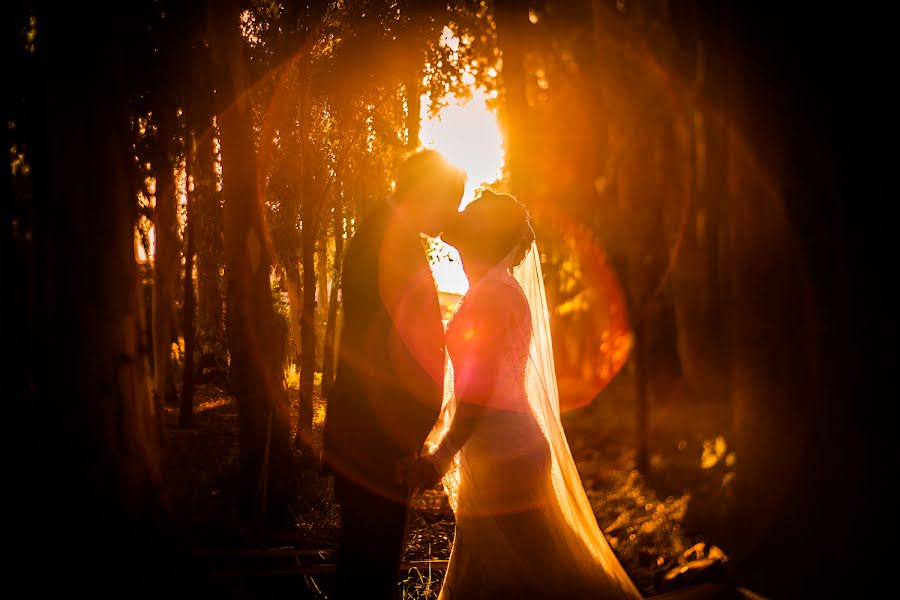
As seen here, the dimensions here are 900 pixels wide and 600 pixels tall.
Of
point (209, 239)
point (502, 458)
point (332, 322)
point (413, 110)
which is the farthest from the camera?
point (332, 322)

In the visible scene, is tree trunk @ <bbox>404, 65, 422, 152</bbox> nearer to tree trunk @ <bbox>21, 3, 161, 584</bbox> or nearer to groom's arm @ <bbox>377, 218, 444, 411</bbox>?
tree trunk @ <bbox>21, 3, 161, 584</bbox>

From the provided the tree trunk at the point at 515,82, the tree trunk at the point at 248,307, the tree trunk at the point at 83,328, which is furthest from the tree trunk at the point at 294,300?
the tree trunk at the point at 83,328

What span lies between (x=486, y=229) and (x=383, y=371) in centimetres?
79

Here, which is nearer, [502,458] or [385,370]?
[385,370]

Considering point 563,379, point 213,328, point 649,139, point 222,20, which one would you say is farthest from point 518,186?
point 213,328

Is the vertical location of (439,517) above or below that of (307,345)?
below

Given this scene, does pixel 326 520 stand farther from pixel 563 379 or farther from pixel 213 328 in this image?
pixel 213 328

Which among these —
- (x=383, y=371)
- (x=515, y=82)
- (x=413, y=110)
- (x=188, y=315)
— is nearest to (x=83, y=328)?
(x=383, y=371)

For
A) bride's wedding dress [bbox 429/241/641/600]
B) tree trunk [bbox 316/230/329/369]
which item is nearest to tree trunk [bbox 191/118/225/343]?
tree trunk [bbox 316/230/329/369]

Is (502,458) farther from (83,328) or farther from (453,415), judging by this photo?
(83,328)

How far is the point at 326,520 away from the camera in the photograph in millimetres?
5539

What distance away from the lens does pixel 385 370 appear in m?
2.25

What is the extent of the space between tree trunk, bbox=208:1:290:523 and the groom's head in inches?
123

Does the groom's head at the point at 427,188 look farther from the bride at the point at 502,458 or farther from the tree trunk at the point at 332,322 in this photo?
the tree trunk at the point at 332,322
